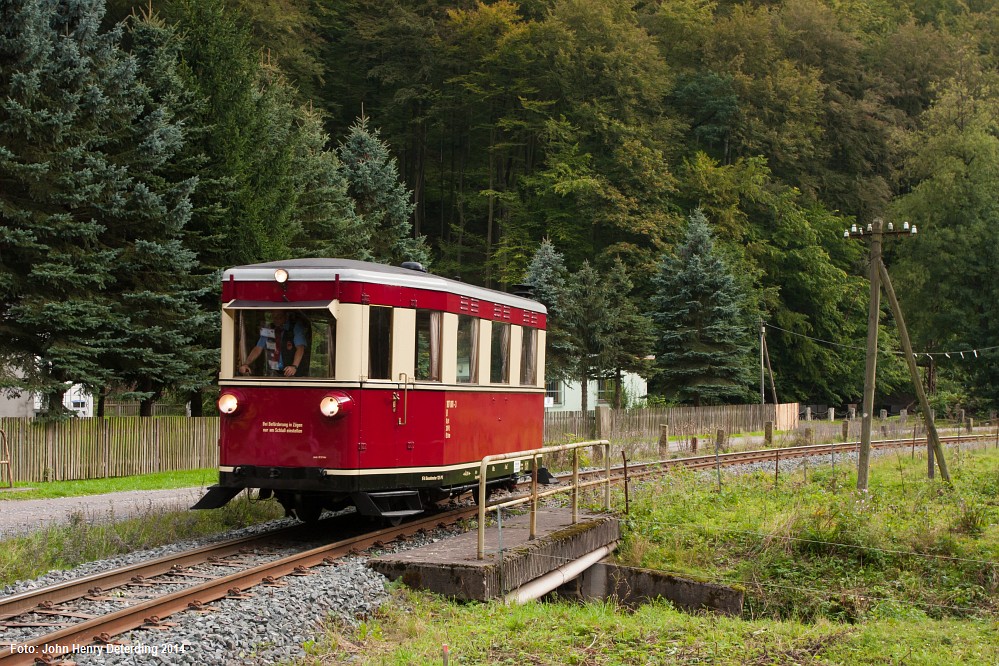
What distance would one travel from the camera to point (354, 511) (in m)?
15.4

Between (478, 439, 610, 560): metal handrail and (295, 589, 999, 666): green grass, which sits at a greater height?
(478, 439, 610, 560): metal handrail

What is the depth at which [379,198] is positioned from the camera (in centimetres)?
4219

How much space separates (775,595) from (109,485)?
13815 mm

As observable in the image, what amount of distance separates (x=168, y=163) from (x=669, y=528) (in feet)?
54.7

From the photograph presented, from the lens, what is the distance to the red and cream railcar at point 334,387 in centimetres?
1198

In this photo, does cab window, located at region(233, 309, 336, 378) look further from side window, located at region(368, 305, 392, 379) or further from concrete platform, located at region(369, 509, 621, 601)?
concrete platform, located at region(369, 509, 621, 601)

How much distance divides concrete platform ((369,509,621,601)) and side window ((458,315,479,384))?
80.5 inches

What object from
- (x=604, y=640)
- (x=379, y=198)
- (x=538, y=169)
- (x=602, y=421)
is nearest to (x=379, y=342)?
(x=604, y=640)

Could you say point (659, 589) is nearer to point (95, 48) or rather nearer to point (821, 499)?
point (821, 499)

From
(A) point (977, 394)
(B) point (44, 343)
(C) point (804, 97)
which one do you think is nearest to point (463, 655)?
(B) point (44, 343)

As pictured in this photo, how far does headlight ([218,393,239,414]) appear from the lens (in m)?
12.1

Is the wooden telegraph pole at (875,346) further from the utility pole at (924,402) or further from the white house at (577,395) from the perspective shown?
the white house at (577,395)

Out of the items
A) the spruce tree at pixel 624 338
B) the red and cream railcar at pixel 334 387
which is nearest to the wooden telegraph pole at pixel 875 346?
the red and cream railcar at pixel 334 387

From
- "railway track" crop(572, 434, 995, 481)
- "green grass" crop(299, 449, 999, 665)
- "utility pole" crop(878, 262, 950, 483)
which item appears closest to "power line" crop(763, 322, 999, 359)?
"railway track" crop(572, 434, 995, 481)
